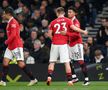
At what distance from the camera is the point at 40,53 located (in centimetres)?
2230

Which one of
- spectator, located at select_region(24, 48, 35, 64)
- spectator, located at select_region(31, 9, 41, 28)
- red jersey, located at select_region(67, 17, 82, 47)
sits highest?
spectator, located at select_region(31, 9, 41, 28)

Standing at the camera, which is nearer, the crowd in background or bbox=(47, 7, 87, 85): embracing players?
bbox=(47, 7, 87, 85): embracing players

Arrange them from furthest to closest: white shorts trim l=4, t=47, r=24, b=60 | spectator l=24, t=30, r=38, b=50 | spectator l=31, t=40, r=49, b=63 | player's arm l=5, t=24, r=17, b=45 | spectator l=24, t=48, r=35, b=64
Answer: spectator l=24, t=30, r=38, b=50, spectator l=31, t=40, r=49, b=63, spectator l=24, t=48, r=35, b=64, white shorts trim l=4, t=47, r=24, b=60, player's arm l=5, t=24, r=17, b=45

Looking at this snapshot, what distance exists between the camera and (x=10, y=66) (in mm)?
21125

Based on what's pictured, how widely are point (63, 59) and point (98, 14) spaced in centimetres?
809

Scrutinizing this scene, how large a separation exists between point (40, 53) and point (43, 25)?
2.52m

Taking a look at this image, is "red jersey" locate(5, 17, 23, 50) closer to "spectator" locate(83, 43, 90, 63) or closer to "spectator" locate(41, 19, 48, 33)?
"spectator" locate(83, 43, 90, 63)

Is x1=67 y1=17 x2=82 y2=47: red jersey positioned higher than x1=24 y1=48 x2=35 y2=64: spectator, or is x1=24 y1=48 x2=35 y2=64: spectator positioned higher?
x1=67 y1=17 x2=82 y2=47: red jersey

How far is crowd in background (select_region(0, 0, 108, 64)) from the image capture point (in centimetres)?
2223

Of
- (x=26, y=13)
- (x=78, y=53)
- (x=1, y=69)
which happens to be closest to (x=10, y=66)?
(x=1, y=69)

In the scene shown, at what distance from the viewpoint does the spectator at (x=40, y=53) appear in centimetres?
2214

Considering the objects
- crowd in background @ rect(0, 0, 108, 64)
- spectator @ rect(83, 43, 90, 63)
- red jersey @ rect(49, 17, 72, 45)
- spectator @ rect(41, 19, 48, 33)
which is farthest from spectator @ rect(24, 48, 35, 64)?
red jersey @ rect(49, 17, 72, 45)

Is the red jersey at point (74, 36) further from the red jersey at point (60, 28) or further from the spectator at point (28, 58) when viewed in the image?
the spectator at point (28, 58)

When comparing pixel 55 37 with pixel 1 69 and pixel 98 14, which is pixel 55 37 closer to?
pixel 1 69
